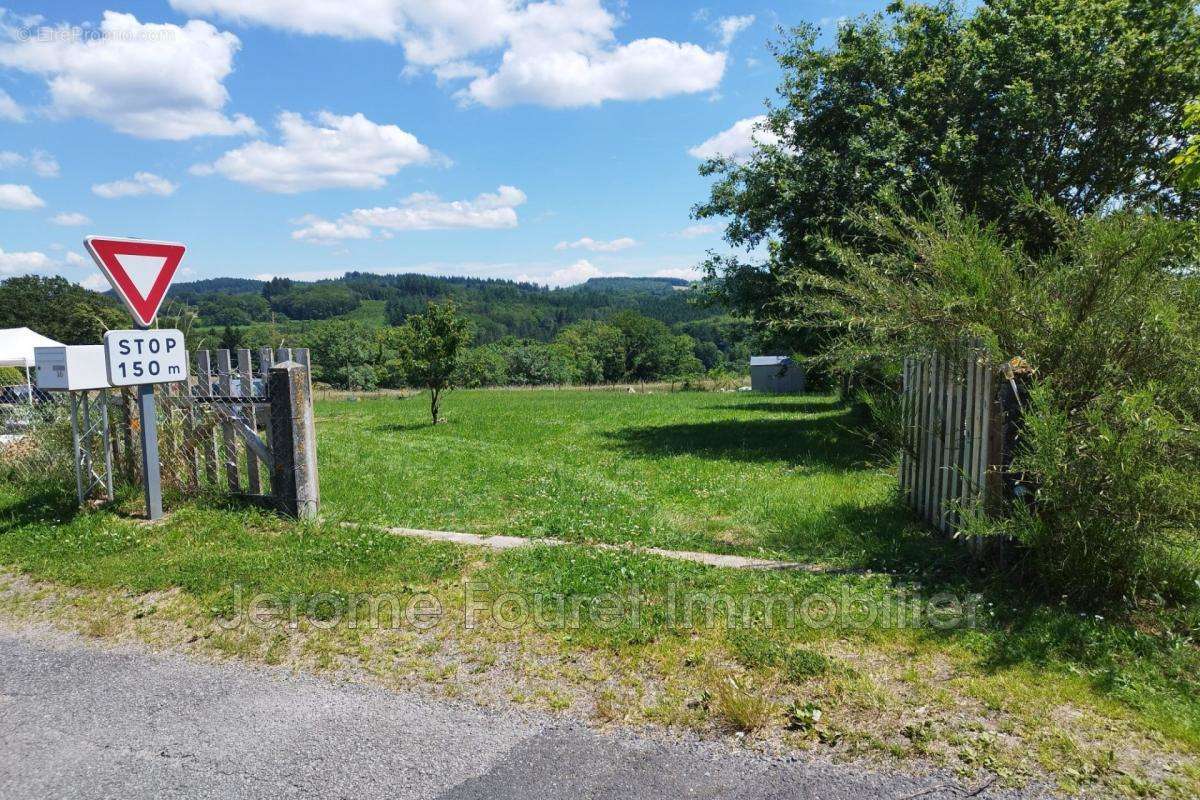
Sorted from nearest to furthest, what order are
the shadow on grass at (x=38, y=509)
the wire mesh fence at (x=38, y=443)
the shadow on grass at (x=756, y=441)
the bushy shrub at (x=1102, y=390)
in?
the bushy shrub at (x=1102, y=390) < the shadow on grass at (x=38, y=509) < the wire mesh fence at (x=38, y=443) < the shadow on grass at (x=756, y=441)

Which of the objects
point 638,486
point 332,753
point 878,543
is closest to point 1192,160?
point 878,543

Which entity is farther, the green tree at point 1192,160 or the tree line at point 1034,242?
the green tree at point 1192,160

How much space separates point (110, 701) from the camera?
368cm

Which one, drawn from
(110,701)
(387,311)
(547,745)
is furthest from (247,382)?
(387,311)

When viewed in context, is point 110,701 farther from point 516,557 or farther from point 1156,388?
point 1156,388

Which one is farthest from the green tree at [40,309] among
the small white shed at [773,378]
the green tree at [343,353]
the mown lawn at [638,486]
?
the mown lawn at [638,486]

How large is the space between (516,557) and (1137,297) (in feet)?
14.4

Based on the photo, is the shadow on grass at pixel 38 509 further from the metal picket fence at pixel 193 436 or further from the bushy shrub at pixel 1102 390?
the bushy shrub at pixel 1102 390

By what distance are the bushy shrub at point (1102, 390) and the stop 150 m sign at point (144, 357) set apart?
20.6ft

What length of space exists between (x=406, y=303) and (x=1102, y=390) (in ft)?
473

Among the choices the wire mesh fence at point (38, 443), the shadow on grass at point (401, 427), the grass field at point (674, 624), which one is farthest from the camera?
the shadow on grass at point (401, 427)

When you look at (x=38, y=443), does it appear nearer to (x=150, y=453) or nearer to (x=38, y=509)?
(x=38, y=509)

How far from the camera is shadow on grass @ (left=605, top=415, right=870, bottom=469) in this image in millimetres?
11695

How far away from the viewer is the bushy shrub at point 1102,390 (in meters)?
3.94
